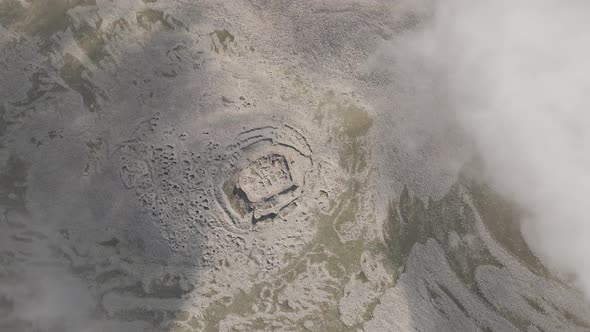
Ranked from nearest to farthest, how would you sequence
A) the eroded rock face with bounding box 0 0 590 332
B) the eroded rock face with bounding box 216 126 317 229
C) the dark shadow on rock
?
1. the dark shadow on rock
2. the eroded rock face with bounding box 0 0 590 332
3. the eroded rock face with bounding box 216 126 317 229

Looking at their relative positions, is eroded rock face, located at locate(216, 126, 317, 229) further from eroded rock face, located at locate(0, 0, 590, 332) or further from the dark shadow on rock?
the dark shadow on rock

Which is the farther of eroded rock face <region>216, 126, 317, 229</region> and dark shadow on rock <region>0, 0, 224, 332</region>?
eroded rock face <region>216, 126, 317, 229</region>

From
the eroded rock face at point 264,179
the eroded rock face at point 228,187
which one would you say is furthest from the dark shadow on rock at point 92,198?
the eroded rock face at point 264,179

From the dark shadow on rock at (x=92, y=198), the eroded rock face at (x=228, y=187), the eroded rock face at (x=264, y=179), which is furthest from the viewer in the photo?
the eroded rock face at (x=264, y=179)

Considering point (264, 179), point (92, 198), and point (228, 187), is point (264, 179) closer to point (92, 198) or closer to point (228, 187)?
point (228, 187)

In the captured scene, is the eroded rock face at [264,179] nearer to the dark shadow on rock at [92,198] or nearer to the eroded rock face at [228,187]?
the eroded rock face at [228,187]

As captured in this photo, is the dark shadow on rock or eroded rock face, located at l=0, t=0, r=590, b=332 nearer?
the dark shadow on rock

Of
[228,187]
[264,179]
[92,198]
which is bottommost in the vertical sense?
[264,179]

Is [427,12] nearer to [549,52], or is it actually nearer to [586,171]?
[549,52]

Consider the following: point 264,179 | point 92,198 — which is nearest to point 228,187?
point 264,179

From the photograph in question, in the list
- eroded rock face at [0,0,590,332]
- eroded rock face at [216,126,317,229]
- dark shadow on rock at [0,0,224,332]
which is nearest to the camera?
dark shadow on rock at [0,0,224,332]

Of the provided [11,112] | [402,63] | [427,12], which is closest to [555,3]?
[427,12]

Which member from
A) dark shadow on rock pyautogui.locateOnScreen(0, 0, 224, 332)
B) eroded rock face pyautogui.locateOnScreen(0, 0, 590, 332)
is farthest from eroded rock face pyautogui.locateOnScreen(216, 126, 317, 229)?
dark shadow on rock pyautogui.locateOnScreen(0, 0, 224, 332)
